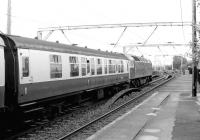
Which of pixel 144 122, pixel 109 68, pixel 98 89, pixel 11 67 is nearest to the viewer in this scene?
pixel 11 67

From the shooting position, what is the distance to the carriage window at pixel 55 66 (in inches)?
494

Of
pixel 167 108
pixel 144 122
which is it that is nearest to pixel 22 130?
pixel 144 122

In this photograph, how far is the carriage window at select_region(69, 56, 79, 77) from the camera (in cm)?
1451

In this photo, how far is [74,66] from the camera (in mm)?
14914

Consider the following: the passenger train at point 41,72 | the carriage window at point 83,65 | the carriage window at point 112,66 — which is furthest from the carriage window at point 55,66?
the carriage window at point 112,66

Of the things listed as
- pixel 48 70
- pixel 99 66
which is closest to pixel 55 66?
pixel 48 70

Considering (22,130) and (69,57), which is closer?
(22,130)

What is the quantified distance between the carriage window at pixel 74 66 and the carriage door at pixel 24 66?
3.86 m

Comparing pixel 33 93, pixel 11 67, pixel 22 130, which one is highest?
pixel 11 67

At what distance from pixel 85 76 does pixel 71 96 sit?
144 cm

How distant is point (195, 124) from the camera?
11602 mm

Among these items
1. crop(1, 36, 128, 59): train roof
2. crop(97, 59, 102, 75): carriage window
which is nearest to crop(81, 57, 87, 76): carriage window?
crop(1, 36, 128, 59): train roof

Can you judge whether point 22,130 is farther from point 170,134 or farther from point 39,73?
point 170,134

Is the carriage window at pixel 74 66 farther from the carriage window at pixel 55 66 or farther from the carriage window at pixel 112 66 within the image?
the carriage window at pixel 112 66
